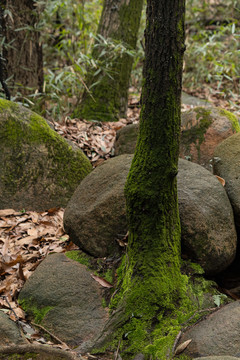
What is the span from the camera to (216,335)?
2.26m

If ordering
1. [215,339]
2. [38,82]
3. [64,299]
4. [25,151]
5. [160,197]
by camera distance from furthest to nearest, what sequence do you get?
[38,82]
[25,151]
[64,299]
[160,197]
[215,339]

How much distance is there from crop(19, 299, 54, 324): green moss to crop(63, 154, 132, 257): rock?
0.57 m

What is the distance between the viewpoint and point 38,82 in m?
5.24

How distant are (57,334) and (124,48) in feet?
11.9

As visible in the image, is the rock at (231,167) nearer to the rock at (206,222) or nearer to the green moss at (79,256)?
the rock at (206,222)

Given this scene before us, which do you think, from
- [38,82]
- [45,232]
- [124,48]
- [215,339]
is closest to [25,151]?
[45,232]

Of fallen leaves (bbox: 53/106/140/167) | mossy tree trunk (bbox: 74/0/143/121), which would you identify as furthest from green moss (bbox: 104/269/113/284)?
mossy tree trunk (bbox: 74/0/143/121)

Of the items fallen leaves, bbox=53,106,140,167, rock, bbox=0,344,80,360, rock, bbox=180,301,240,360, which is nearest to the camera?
rock, bbox=0,344,80,360

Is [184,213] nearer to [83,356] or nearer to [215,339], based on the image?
[215,339]

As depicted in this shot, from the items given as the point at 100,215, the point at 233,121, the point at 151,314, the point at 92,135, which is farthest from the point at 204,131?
the point at 151,314

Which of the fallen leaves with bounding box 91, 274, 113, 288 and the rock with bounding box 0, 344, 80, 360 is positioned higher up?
the fallen leaves with bounding box 91, 274, 113, 288

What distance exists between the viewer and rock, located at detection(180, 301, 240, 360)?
2.18 m

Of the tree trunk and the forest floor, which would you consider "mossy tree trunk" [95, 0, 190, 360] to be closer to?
the forest floor

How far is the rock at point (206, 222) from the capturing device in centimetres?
282
